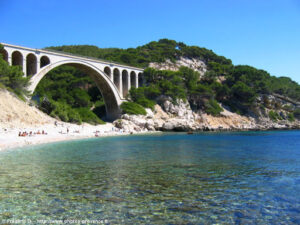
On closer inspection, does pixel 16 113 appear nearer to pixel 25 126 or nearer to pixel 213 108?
pixel 25 126

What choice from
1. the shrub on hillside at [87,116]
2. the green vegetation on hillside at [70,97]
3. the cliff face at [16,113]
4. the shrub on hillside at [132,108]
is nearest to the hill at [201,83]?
the shrub on hillside at [132,108]

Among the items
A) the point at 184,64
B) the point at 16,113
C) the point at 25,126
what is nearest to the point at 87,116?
the point at 16,113

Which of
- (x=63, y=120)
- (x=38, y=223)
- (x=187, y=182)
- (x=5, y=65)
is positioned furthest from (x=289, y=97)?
(x=38, y=223)

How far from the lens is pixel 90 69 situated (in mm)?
44719

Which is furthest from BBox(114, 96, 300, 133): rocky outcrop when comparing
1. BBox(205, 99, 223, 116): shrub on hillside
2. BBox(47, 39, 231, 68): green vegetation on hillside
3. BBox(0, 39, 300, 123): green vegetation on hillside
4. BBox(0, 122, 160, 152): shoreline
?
BBox(47, 39, 231, 68): green vegetation on hillside

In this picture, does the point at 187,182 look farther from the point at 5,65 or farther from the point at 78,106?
the point at 78,106

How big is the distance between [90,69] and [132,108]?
10.1m

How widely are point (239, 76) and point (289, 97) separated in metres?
17.0

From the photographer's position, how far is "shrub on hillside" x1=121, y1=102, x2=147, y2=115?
153 ft

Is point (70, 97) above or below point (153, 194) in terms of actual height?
above

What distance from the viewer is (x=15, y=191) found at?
7.03 metres

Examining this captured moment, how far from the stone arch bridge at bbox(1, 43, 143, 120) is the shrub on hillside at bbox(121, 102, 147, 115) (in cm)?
142

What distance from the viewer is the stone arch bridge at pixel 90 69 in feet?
111

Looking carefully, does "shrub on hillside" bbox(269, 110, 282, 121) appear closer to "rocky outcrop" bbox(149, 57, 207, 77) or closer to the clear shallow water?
"rocky outcrop" bbox(149, 57, 207, 77)
